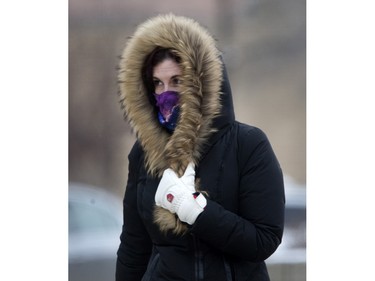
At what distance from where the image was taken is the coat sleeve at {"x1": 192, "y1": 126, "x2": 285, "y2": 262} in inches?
60.7

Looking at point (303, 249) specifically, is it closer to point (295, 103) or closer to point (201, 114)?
point (295, 103)

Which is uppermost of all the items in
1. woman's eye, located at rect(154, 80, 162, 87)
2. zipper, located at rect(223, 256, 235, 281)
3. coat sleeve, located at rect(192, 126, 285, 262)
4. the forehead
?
the forehead

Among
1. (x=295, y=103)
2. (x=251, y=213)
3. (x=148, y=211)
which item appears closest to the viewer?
(x=251, y=213)

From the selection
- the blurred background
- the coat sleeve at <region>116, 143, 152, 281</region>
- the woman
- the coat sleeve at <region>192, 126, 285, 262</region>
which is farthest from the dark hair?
the blurred background

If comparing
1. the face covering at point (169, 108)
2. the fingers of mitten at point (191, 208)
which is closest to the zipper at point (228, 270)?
the fingers of mitten at point (191, 208)

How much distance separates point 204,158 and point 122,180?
1137mm

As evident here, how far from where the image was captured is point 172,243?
166 centimetres

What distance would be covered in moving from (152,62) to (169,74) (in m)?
0.09

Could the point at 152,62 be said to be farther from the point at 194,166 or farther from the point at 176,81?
the point at 194,166

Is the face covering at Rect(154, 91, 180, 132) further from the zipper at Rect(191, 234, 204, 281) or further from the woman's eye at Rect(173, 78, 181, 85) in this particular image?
the zipper at Rect(191, 234, 204, 281)

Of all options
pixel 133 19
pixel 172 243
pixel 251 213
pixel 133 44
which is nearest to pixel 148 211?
pixel 172 243

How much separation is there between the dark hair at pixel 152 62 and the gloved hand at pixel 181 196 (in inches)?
11.1

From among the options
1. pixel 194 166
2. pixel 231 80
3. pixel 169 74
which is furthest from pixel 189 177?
pixel 231 80

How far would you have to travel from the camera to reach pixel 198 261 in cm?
161
